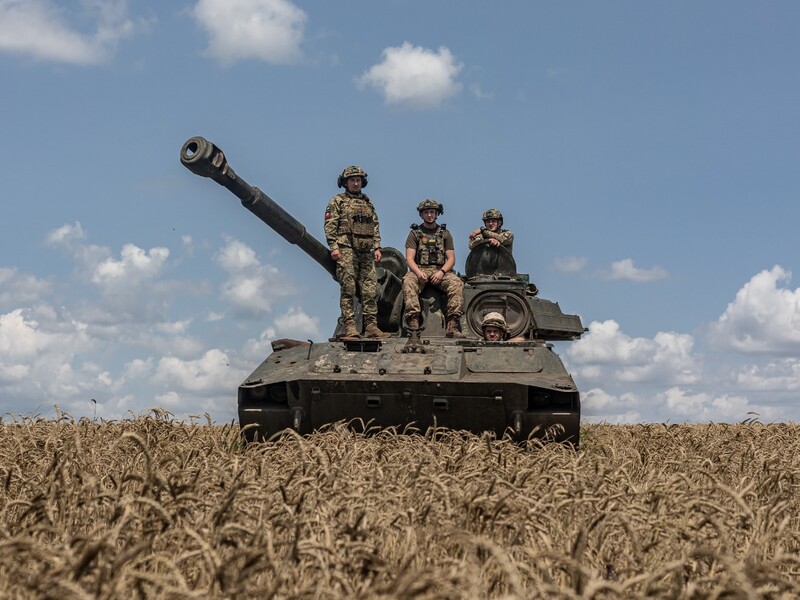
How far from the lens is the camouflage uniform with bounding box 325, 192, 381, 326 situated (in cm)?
1284

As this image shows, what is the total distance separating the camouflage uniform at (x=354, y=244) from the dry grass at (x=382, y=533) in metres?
4.86

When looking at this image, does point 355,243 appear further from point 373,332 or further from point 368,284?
point 373,332

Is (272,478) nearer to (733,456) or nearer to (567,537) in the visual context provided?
(567,537)

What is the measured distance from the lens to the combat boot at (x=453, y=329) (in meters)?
12.7

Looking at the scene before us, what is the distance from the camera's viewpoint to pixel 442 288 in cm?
1327

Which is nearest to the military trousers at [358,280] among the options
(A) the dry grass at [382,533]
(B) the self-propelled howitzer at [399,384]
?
(B) the self-propelled howitzer at [399,384]

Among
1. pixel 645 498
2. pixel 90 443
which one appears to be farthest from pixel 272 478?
pixel 90 443

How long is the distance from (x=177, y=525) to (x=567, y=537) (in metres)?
1.88

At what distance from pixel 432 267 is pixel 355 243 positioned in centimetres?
117

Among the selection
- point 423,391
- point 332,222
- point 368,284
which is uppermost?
point 332,222

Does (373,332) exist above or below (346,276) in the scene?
below

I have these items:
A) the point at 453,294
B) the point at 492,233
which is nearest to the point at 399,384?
the point at 453,294

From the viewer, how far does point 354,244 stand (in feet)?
42.5

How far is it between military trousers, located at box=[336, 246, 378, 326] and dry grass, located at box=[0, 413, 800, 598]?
478 cm
